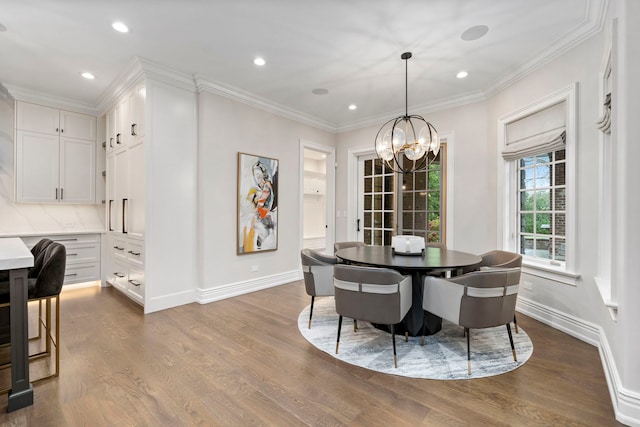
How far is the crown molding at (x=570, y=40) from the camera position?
2451mm

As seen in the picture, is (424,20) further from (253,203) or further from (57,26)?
(57,26)

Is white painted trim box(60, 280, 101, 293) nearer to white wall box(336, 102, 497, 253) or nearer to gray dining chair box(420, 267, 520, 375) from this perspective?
gray dining chair box(420, 267, 520, 375)

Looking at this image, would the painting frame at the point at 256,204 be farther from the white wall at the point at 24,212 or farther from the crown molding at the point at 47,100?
the crown molding at the point at 47,100

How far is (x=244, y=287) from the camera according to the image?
14.0 ft

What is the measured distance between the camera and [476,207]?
13.7ft

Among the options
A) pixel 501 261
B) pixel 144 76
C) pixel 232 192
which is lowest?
pixel 501 261

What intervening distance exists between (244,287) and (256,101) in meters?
2.70

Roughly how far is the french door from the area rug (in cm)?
199

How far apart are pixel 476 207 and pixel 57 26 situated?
16.7 ft

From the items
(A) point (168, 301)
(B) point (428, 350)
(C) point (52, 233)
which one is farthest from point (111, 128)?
(B) point (428, 350)

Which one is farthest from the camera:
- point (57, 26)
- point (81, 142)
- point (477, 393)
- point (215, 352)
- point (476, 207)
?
point (81, 142)

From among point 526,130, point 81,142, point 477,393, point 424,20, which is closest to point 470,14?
point 424,20

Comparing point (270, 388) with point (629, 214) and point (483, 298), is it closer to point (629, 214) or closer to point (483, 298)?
point (483, 298)

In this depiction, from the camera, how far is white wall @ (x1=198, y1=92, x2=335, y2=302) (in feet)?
12.6
